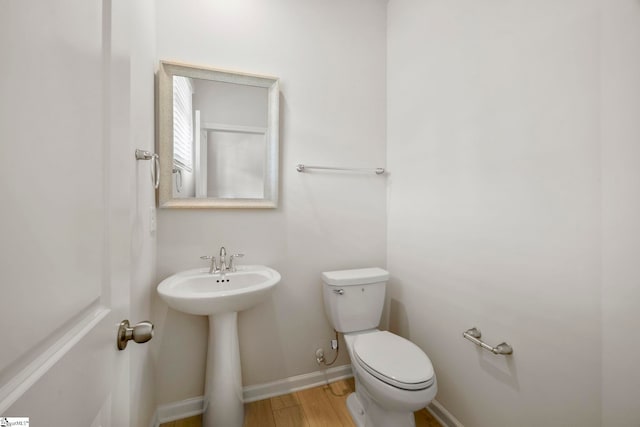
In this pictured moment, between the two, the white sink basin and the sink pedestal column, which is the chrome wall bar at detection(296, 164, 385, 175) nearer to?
the white sink basin

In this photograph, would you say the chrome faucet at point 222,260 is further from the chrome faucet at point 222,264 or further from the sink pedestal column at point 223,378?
the sink pedestal column at point 223,378

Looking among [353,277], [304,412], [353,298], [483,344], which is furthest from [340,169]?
[304,412]

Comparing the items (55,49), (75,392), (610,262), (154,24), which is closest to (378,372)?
(610,262)

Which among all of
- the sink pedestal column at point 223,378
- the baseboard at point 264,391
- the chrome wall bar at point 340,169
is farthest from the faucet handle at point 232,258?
the baseboard at point 264,391

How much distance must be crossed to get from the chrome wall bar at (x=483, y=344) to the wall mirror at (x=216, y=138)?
1224 millimetres

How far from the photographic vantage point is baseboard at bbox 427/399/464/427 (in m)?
1.37

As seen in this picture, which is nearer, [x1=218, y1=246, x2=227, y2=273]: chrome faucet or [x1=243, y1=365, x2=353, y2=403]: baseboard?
[x1=218, y1=246, x2=227, y2=273]: chrome faucet

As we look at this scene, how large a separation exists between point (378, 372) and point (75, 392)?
1062 mm

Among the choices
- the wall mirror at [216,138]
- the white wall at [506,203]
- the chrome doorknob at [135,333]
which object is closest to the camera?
the chrome doorknob at [135,333]

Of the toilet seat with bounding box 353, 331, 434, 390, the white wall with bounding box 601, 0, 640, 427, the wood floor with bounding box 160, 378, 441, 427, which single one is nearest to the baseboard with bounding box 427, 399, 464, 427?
the wood floor with bounding box 160, 378, 441, 427

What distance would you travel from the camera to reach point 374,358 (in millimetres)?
1237

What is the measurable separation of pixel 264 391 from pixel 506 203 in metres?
1.69

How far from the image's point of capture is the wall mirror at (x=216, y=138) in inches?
56.2

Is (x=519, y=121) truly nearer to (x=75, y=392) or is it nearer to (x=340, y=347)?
(x=75, y=392)
